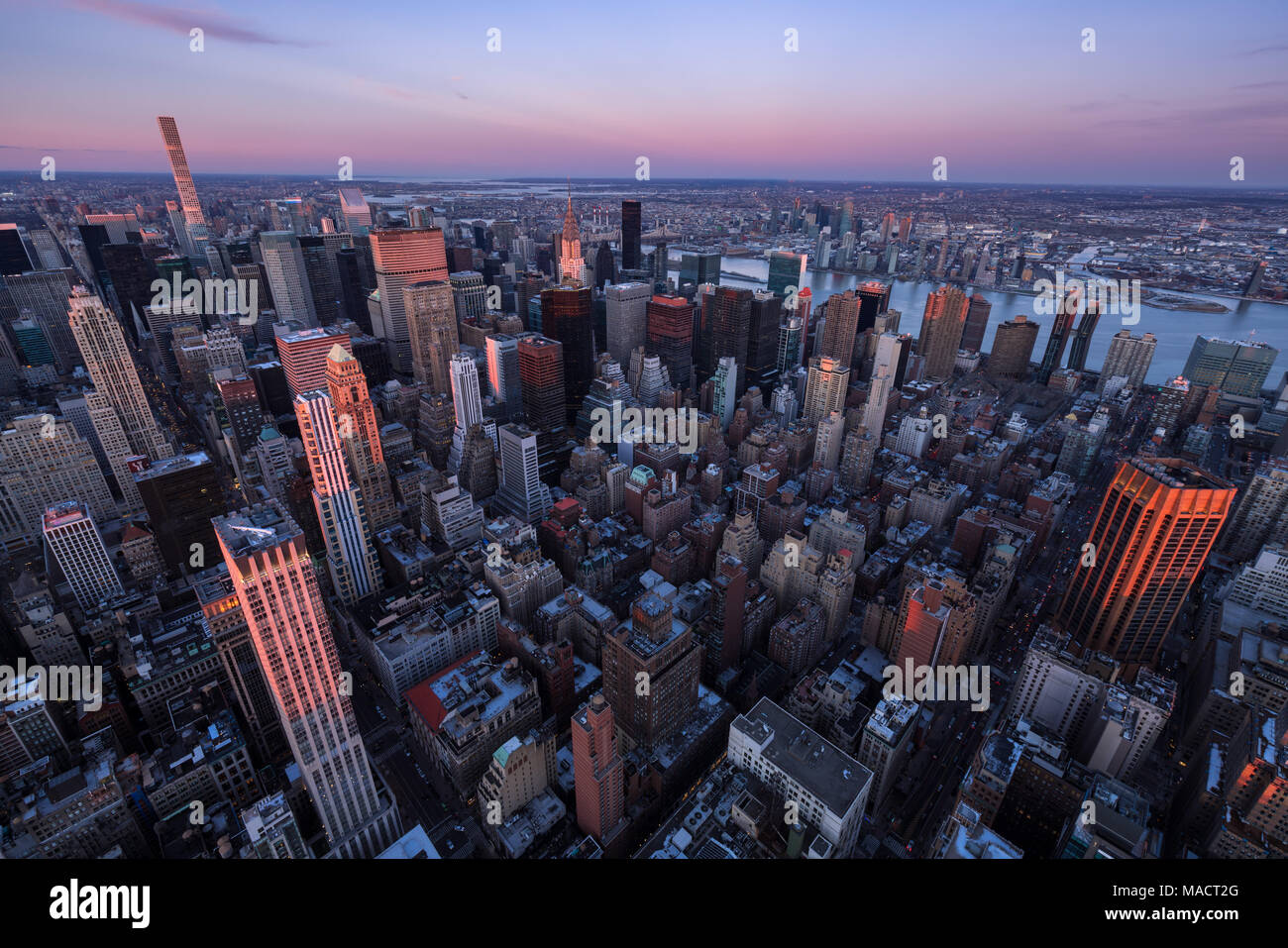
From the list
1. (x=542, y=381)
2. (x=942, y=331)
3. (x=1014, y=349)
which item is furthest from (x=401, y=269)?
(x=1014, y=349)

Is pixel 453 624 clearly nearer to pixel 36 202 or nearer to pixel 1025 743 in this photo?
pixel 1025 743

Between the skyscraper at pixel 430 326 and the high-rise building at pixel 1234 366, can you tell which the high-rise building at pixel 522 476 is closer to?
the skyscraper at pixel 430 326

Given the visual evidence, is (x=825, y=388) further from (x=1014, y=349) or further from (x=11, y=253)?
(x=11, y=253)

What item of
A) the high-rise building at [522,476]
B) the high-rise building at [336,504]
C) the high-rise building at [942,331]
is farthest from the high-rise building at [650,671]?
the high-rise building at [942,331]

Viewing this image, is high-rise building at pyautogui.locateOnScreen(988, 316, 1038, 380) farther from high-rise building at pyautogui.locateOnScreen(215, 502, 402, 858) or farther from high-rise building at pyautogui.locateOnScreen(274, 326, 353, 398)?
high-rise building at pyautogui.locateOnScreen(215, 502, 402, 858)

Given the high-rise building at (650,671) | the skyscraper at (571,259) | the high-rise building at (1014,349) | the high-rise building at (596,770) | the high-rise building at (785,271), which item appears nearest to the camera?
the high-rise building at (596,770)

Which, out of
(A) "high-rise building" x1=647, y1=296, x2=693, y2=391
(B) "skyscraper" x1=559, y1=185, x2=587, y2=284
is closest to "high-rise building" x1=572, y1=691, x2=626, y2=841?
(A) "high-rise building" x1=647, y1=296, x2=693, y2=391

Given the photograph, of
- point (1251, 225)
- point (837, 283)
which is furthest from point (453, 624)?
point (1251, 225)
